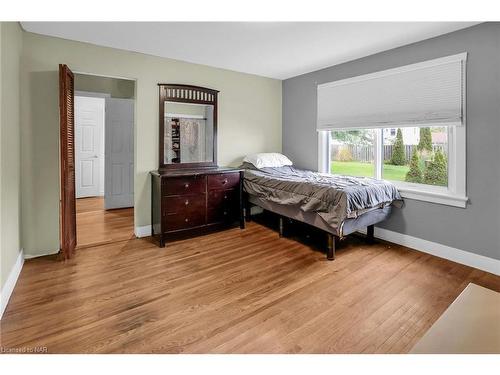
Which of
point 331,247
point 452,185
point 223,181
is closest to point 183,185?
point 223,181

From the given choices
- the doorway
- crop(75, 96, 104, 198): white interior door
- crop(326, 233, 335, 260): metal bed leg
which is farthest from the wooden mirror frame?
crop(75, 96, 104, 198): white interior door

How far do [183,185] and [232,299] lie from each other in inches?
66.2

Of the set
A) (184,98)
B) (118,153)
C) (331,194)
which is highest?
(184,98)

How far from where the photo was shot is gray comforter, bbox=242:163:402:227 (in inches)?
112

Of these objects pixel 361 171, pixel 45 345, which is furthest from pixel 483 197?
pixel 45 345

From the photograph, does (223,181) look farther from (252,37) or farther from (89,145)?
(89,145)

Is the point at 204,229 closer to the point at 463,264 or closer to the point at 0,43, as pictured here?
the point at 0,43

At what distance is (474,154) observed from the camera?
276cm

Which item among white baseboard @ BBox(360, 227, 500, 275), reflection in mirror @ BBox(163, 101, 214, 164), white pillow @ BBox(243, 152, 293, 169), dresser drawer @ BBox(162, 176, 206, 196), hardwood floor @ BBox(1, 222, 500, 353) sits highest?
reflection in mirror @ BBox(163, 101, 214, 164)

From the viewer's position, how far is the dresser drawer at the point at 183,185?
11.0ft

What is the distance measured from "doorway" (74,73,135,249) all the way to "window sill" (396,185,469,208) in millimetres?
3464

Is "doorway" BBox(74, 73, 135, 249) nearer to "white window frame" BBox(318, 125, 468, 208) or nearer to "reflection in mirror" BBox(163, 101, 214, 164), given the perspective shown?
"reflection in mirror" BBox(163, 101, 214, 164)

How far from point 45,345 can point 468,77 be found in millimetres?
4015

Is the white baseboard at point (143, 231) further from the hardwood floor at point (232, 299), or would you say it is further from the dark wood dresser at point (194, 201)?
the hardwood floor at point (232, 299)
